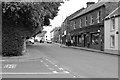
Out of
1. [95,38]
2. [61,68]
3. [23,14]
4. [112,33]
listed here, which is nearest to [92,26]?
[95,38]

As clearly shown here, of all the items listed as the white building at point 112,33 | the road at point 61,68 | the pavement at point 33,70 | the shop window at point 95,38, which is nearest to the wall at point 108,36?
the white building at point 112,33

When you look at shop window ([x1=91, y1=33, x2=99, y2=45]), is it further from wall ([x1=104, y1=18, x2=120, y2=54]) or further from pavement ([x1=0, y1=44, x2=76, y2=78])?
pavement ([x1=0, y1=44, x2=76, y2=78])

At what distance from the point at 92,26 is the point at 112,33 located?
8.74 m

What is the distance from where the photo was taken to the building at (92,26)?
125ft

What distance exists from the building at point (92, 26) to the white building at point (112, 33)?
1.48 m

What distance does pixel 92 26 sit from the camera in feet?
139

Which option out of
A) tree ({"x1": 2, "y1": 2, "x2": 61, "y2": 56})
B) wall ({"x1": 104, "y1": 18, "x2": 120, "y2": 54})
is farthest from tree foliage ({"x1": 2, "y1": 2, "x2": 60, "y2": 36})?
wall ({"x1": 104, "y1": 18, "x2": 120, "y2": 54})

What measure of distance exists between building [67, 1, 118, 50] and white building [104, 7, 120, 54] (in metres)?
1.48

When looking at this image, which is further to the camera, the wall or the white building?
the wall

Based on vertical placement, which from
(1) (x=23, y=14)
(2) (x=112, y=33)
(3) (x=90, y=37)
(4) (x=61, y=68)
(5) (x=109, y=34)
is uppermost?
(1) (x=23, y=14)

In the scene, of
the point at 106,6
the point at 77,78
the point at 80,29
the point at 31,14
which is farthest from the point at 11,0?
the point at 80,29

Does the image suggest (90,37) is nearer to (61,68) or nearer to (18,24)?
(18,24)

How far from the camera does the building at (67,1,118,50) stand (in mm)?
38156

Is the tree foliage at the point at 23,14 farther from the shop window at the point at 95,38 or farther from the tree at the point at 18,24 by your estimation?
the shop window at the point at 95,38
